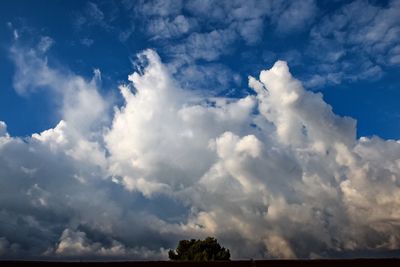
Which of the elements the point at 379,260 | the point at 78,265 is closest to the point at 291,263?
the point at 379,260

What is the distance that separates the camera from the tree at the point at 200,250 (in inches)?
3820

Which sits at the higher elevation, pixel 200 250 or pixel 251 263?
pixel 200 250

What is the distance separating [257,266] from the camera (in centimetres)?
3947

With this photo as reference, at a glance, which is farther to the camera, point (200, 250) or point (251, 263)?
point (200, 250)

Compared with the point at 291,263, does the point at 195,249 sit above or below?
above

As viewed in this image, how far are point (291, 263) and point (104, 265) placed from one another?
17.7 m

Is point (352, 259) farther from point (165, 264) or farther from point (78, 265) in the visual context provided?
point (78, 265)

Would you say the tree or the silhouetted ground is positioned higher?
the tree

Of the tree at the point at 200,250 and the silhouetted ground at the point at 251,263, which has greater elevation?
the tree at the point at 200,250

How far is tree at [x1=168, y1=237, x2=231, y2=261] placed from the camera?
97025 millimetres

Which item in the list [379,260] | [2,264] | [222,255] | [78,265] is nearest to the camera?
[2,264]

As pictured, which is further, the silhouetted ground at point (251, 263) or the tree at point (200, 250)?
the tree at point (200, 250)

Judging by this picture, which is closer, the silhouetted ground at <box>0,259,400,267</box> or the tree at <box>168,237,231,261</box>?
the silhouetted ground at <box>0,259,400,267</box>

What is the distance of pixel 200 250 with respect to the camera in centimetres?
9838
